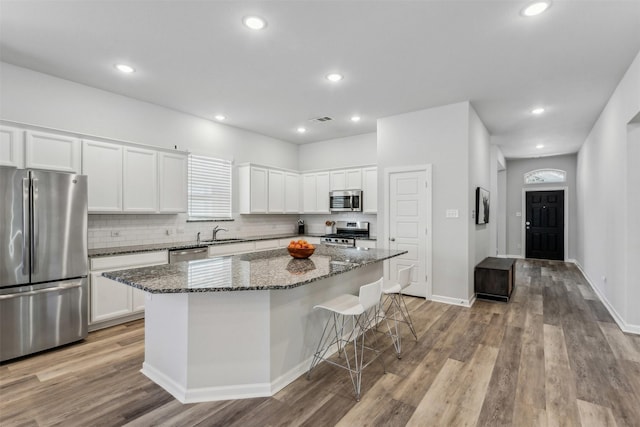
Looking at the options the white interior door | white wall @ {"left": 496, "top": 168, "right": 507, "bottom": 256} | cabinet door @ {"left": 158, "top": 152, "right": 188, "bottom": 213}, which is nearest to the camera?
cabinet door @ {"left": 158, "top": 152, "right": 188, "bottom": 213}

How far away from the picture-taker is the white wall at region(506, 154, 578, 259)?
850cm

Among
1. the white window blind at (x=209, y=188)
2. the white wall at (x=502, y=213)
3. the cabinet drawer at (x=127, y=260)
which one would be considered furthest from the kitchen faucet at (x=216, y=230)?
the white wall at (x=502, y=213)

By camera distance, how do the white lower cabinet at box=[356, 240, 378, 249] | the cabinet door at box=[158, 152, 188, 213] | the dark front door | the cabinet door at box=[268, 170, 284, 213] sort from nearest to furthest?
the cabinet door at box=[158, 152, 188, 213] < the white lower cabinet at box=[356, 240, 378, 249] < the cabinet door at box=[268, 170, 284, 213] < the dark front door

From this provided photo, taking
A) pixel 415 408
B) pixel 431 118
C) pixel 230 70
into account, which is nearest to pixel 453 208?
pixel 431 118

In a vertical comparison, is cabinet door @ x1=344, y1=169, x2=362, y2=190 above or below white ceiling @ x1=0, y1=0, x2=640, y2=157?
below

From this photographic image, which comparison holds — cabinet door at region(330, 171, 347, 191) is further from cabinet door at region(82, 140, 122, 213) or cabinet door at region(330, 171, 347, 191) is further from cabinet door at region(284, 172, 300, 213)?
cabinet door at region(82, 140, 122, 213)

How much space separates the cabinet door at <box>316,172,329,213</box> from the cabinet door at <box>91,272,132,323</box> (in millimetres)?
3757

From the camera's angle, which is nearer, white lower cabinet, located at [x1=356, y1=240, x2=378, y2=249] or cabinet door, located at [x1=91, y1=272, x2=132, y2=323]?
cabinet door, located at [x1=91, y1=272, x2=132, y2=323]

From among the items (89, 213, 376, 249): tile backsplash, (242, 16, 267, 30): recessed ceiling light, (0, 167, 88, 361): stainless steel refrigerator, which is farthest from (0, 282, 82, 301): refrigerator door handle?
(242, 16, 267, 30): recessed ceiling light

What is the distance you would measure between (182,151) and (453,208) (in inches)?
161

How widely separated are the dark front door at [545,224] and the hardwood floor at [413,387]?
19.2 feet

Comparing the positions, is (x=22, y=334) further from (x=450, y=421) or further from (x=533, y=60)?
(x=533, y=60)

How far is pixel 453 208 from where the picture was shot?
464 cm

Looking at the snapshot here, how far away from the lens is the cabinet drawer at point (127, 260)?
3.56m
